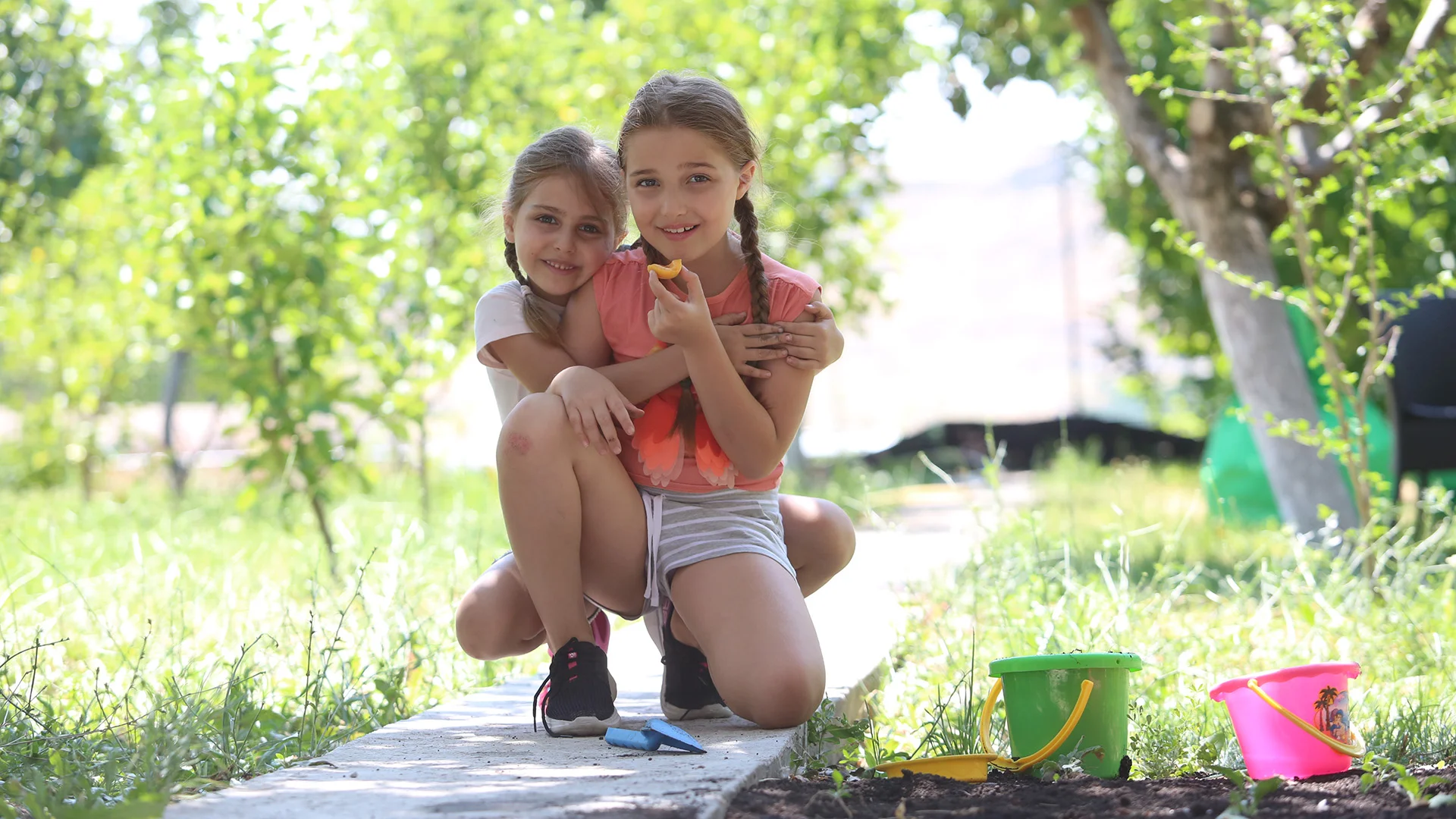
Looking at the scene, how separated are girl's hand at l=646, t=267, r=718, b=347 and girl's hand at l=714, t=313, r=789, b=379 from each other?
0.25ft

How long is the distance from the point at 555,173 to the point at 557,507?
628 mm

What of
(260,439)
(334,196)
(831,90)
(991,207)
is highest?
(991,207)

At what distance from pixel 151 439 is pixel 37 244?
1.59 m

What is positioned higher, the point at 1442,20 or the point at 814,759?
the point at 1442,20

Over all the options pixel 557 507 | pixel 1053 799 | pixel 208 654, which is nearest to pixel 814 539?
pixel 557 507

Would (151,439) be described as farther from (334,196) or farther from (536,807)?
(536,807)

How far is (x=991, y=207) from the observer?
58.6 m

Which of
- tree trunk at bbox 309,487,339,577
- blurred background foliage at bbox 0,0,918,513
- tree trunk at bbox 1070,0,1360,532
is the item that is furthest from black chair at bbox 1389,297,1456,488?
tree trunk at bbox 309,487,339,577

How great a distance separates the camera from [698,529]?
2.24m

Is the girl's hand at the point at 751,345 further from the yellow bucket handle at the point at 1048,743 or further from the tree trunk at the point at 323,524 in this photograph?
the tree trunk at the point at 323,524

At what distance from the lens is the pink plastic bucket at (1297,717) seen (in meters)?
1.92

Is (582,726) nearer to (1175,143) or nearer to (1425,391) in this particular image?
(1425,391)

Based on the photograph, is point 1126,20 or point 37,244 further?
point 37,244

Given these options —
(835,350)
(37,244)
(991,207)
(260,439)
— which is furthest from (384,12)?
(991,207)
